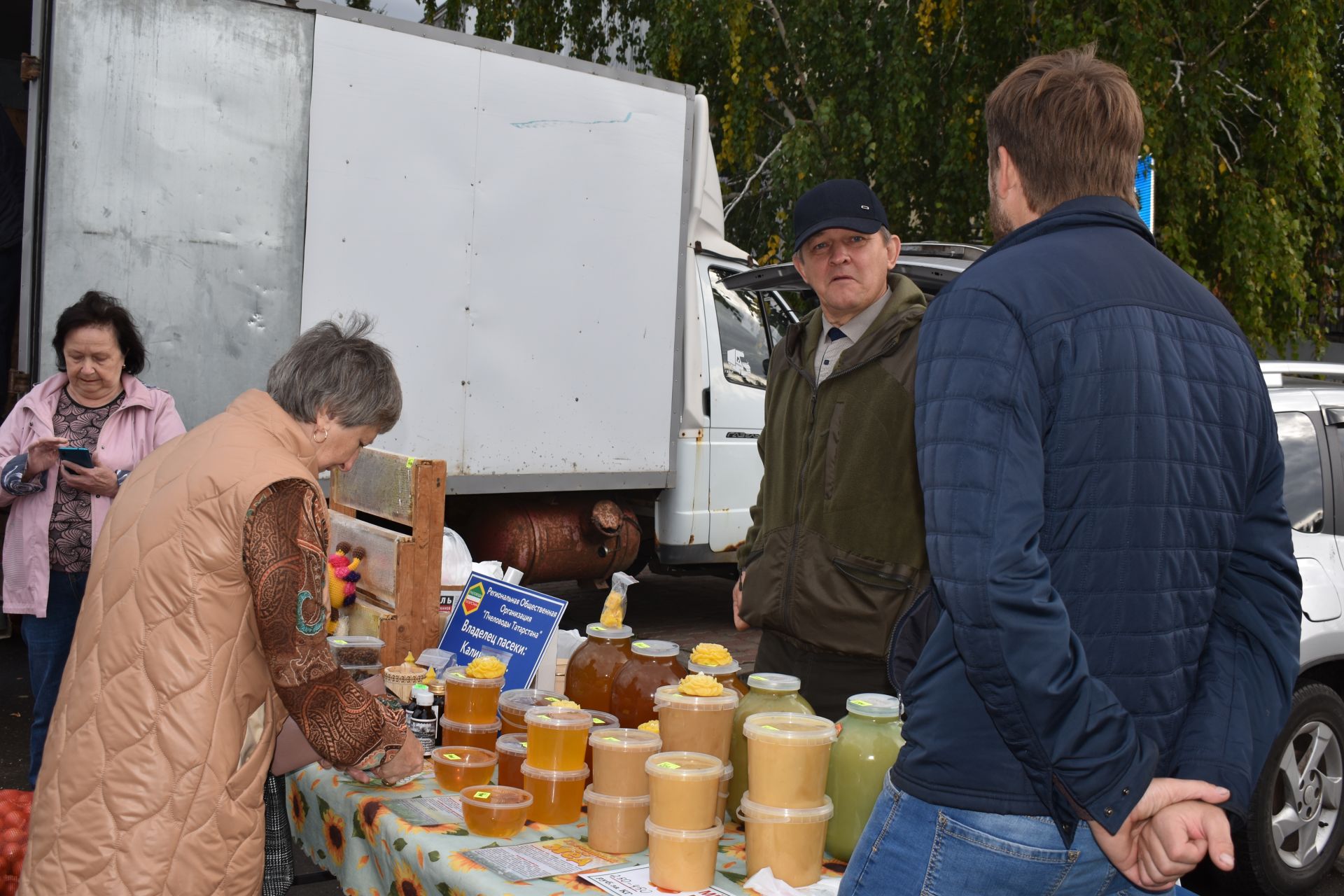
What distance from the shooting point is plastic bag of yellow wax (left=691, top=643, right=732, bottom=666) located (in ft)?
7.53

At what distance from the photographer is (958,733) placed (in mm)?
1467

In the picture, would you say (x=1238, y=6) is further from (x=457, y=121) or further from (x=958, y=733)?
(x=958, y=733)

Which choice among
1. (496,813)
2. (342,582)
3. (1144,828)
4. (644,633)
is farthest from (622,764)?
(644,633)

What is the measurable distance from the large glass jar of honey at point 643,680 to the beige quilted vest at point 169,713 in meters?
0.69

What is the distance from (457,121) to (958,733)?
510 cm

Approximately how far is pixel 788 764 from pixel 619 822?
34 cm

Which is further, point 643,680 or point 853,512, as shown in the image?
point 853,512

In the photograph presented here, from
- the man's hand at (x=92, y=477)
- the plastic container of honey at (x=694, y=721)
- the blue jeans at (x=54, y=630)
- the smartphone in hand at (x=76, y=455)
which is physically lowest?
the blue jeans at (x=54, y=630)

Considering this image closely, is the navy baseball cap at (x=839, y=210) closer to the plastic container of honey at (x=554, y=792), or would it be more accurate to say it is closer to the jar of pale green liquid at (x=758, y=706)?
the jar of pale green liquid at (x=758, y=706)

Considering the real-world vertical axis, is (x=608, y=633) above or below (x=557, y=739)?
above

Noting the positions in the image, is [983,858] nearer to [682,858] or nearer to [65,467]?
[682,858]

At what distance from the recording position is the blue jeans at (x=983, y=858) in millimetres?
1441

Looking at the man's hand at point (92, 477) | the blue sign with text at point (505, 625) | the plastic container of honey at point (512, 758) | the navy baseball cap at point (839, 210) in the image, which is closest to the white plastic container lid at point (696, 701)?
the plastic container of honey at point (512, 758)

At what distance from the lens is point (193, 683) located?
2.08 m
